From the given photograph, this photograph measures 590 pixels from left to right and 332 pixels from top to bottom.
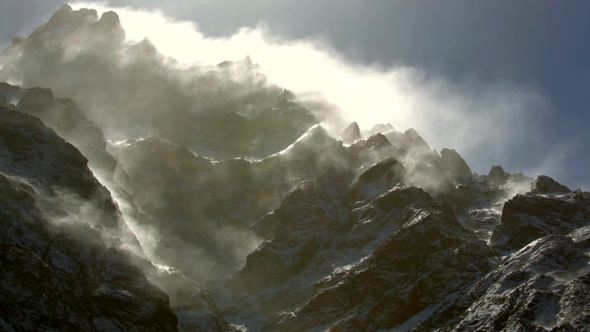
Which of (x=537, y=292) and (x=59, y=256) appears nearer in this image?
(x=59, y=256)

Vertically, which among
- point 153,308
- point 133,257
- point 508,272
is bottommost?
point 508,272

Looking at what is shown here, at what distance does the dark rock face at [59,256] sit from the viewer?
131m

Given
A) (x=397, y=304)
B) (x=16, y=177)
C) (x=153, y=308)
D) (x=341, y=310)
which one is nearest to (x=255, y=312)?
(x=341, y=310)

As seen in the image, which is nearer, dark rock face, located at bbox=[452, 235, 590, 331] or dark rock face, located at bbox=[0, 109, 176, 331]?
dark rock face, located at bbox=[0, 109, 176, 331]

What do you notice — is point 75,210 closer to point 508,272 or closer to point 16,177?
point 16,177

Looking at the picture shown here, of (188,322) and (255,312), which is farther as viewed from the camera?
(255,312)

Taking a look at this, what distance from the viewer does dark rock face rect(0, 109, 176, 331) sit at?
5143 inches

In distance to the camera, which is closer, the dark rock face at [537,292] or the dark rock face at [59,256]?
the dark rock face at [59,256]

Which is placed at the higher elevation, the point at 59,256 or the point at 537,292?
the point at 59,256

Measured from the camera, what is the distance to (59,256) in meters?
143

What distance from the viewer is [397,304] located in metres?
178

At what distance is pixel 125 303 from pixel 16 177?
3531 cm

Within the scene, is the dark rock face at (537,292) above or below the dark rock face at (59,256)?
below

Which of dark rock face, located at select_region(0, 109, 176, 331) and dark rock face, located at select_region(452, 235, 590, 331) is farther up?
dark rock face, located at select_region(0, 109, 176, 331)
